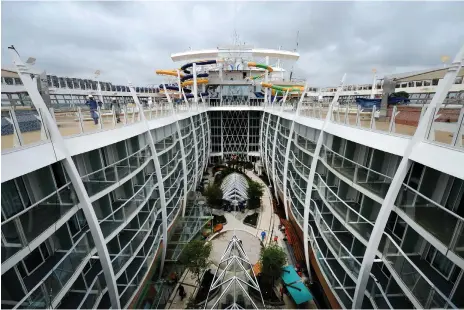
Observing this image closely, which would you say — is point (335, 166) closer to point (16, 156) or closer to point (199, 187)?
point (16, 156)

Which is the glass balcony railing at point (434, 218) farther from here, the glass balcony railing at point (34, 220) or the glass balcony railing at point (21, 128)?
the glass balcony railing at point (34, 220)

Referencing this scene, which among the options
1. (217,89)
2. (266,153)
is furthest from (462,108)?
(217,89)

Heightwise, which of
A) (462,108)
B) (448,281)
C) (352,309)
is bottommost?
(352,309)

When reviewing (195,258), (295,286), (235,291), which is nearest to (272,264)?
(295,286)

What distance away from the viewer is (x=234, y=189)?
2541cm

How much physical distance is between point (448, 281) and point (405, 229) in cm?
167

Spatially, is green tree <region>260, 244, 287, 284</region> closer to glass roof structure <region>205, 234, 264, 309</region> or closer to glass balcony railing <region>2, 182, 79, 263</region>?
glass roof structure <region>205, 234, 264, 309</region>

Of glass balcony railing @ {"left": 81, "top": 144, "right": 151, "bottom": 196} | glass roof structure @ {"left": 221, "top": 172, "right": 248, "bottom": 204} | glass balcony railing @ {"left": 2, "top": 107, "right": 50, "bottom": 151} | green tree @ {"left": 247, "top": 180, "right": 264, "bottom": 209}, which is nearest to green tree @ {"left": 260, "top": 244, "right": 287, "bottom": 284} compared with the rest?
glass balcony railing @ {"left": 81, "top": 144, "right": 151, "bottom": 196}

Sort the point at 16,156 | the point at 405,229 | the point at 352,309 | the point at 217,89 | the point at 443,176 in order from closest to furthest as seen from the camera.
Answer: the point at 16,156 < the point at 443,176 < the point at 405,229 < the point at 352,309 < the point at 217,89

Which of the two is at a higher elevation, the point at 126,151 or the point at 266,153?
the point at 126,151

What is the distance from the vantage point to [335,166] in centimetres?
1173

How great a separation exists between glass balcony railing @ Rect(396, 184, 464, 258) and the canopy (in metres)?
9.50

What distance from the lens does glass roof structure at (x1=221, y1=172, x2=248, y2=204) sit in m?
24.9

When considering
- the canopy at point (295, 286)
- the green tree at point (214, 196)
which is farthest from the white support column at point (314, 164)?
the green tree at point (214, 196)
